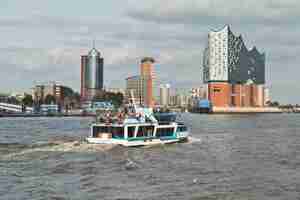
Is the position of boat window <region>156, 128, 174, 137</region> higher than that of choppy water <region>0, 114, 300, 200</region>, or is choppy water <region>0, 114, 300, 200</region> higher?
boat window <region>156, 128, 174, 137</region>

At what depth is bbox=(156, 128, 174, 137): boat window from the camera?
75.9m

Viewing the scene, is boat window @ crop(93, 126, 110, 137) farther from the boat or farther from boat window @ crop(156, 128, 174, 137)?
boat window @ crop(156, 128, 174, 137)

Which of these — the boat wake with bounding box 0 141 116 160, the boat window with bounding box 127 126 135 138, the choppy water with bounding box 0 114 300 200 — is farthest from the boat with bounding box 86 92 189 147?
the choppy water with bounding box 0 114 300 200

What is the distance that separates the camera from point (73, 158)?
57750 mm

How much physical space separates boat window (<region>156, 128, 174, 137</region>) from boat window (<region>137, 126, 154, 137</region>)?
2.21 metres

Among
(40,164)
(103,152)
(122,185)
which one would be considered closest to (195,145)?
(103,152)

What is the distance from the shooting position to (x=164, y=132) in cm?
7744

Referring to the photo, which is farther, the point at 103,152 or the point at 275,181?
the point at 103,152

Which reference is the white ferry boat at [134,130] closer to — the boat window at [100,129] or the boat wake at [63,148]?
the boat window at [100,129]

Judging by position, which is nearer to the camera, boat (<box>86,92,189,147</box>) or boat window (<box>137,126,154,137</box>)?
boat (<box>86,92,189,147</box>)

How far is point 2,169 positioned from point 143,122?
26383 mm

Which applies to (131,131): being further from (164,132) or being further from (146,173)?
(146,173)

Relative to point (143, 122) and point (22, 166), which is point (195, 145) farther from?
point (22, 166)

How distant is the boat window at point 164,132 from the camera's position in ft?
249
